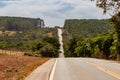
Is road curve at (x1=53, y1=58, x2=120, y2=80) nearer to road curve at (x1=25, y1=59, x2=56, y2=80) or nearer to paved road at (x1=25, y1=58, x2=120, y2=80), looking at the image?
paved road at (x1=25, y1=58, x2=120, y2=80)

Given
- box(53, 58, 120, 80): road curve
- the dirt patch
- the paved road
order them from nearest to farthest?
box(53, 58, 120, 80): road curve
the paved road
the dirt patch

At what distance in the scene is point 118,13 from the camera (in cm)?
4169

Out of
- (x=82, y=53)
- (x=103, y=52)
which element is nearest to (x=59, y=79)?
(x=103, y=52)

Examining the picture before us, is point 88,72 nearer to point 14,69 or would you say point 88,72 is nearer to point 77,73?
point 77,73

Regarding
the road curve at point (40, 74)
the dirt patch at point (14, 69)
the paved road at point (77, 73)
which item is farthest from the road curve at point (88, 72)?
the dirt patch at point (14, 69)

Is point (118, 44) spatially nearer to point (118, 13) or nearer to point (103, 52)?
point (103, 52)

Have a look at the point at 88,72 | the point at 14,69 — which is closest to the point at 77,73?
the point at 88,72

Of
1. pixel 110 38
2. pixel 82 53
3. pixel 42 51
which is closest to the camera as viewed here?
pixel 110 38

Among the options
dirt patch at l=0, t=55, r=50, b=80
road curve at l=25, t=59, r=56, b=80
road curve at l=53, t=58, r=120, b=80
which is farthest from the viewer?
road curve at l=25, t=59, r=56, b=80

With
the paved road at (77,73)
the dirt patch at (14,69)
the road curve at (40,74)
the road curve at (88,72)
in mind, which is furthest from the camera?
the road curve at (40,74)

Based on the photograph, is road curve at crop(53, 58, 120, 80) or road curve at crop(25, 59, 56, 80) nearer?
road curve at crop(53, 58, 120, 80)

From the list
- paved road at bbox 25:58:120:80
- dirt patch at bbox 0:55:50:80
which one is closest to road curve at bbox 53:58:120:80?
paved road at bbox 25:58:120:80

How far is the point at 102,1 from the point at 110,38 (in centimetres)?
4187

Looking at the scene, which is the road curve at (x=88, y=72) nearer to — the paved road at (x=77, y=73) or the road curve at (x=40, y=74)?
the paved road at (x=77, y=73)
